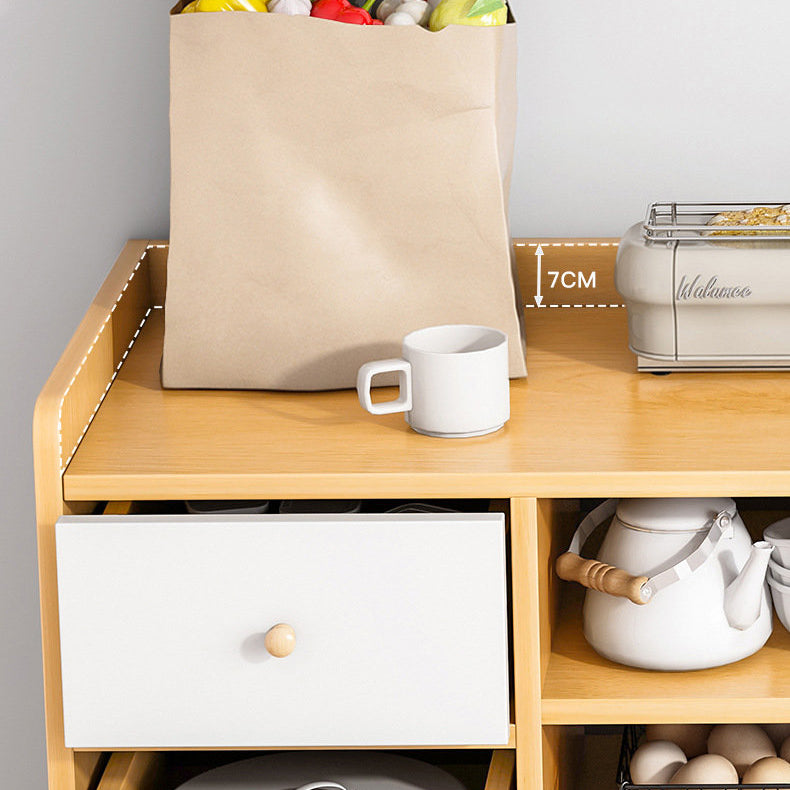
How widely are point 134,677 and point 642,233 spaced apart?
1.88ft

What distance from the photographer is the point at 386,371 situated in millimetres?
978

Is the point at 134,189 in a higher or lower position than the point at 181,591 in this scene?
higher

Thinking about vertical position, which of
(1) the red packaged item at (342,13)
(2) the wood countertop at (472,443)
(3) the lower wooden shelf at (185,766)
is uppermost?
(1) the red packaged item at (342,13)

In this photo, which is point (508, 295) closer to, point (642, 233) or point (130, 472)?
point (642, 233)

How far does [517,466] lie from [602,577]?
0.13 m

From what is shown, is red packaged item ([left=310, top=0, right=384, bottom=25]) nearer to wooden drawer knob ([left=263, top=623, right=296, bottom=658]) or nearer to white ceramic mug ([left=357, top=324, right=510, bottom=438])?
white ceramic mug ([left=357, top=324, right=510, bottom=438])

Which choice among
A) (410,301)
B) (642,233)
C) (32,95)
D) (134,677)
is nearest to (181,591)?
(134,677)

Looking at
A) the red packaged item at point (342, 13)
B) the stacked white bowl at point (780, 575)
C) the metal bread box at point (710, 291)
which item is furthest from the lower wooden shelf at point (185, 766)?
the red packaged item at point (342, 13)

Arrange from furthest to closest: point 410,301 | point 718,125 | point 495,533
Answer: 1. point 718,125
2. point 410,301
3. point 495,533

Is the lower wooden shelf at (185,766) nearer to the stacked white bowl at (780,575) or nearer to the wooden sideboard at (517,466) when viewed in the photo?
the wooden sideboard at (517,466)

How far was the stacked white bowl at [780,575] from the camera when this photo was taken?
3.34 ft

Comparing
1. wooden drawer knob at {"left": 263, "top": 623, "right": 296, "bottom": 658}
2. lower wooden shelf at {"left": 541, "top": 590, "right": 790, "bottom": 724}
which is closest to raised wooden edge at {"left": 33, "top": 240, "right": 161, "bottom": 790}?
wooden drawer knob at {"left": 263, "top": 623, "right": 296, "bottom": 658}

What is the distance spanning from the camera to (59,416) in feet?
3.05

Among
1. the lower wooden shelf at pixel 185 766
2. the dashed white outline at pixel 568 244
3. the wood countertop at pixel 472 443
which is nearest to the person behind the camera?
the wood countertop at pixel 472 443
